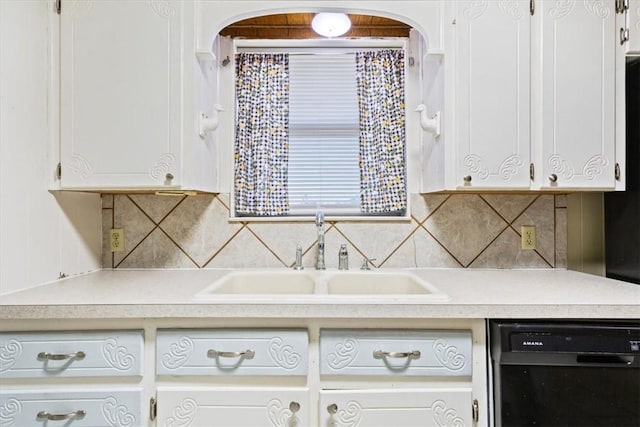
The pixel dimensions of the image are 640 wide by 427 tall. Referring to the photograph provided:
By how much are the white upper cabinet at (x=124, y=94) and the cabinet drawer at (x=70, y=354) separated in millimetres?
581

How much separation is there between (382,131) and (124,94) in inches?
45.6

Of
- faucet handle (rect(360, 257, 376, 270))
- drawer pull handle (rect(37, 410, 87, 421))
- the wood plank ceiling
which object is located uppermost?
the wood plank ceiling

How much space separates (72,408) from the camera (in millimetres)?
1208

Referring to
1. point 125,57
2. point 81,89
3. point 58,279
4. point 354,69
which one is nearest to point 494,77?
point 354,69

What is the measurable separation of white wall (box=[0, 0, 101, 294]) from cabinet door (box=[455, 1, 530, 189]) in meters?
1.61

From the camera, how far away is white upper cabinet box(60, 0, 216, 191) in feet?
4.92

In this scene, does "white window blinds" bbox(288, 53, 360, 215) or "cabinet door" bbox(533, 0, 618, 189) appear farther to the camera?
"white window blinds" bbox(288, 53, 360, 215)

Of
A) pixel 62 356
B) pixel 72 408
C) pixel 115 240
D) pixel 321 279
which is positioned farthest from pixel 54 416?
pixel 321 279

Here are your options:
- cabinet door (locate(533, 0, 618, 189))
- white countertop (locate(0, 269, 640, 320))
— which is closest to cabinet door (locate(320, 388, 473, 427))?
white countertop (locate(0, 269, 640, 320))

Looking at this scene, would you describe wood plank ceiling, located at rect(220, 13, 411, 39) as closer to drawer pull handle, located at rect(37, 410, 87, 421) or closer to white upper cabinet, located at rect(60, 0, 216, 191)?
white upper cabinet, located at rect(60, 0, 216, 191)

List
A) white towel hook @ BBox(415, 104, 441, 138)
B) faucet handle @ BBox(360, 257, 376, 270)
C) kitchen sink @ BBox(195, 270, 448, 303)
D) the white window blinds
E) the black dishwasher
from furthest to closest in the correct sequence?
the white window blinds, faucet handle @ BBox(360, 257, 376, 270), kitchen sink @ BBox(195, 270, 448, 303), white towel hook @ BBox(415, 104, 441, 138), the black dishwasher

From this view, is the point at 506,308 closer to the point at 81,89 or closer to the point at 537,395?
the point at 537,395

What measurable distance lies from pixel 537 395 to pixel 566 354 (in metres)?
0.15

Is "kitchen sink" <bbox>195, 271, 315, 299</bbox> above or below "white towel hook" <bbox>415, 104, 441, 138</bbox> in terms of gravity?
below
